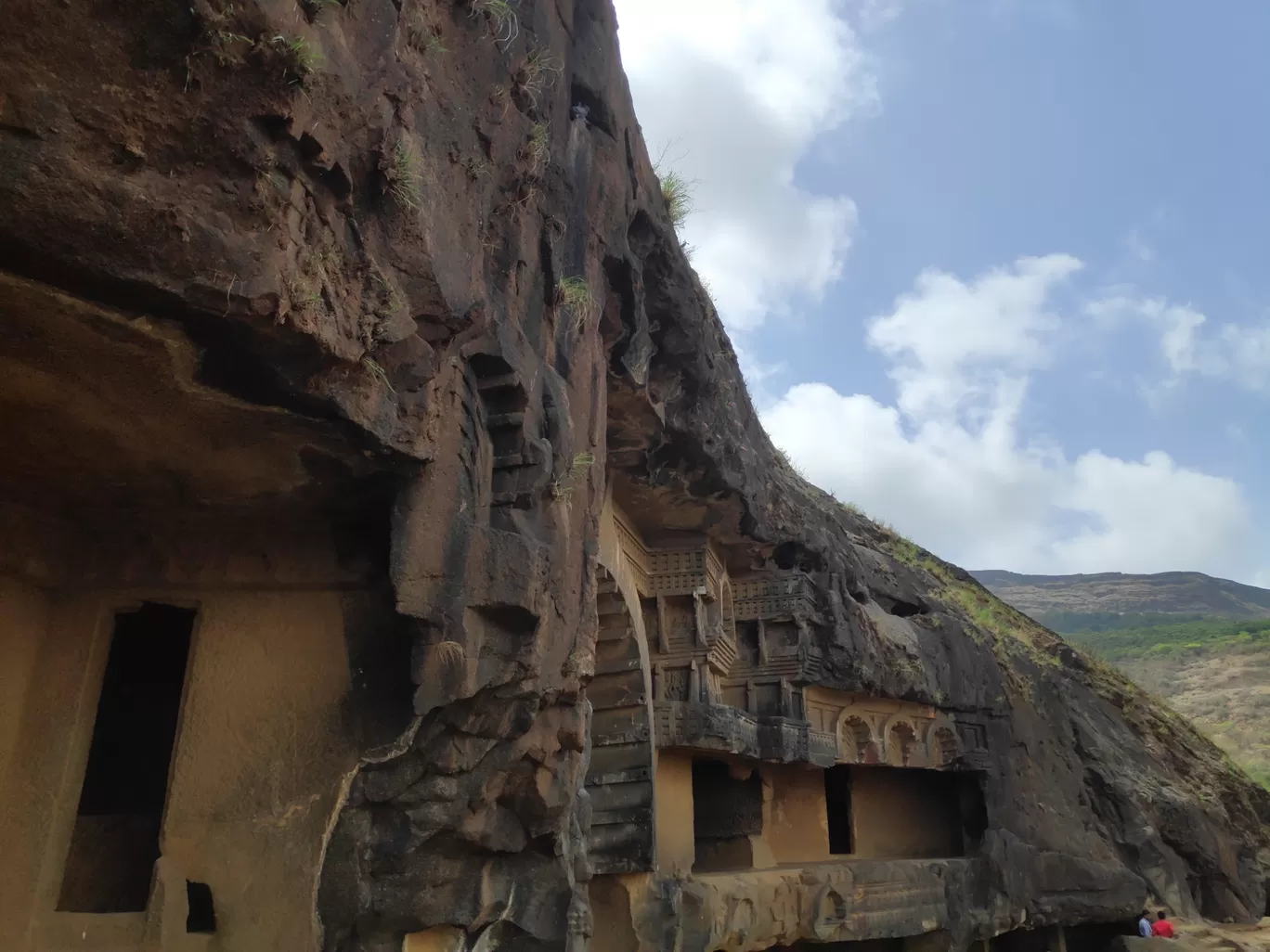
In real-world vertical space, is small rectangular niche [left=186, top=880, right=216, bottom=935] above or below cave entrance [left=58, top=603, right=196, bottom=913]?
below

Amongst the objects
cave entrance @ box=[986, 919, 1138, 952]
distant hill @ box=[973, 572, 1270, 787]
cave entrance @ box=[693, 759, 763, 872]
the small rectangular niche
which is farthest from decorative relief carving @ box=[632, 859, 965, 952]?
distant hill @ box=[973, 572, 1270, 787]

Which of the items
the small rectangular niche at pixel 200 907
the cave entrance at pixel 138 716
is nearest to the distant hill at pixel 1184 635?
the cave entrance at pixel 138 716

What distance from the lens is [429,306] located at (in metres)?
4.41

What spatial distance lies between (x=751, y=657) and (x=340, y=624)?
6.91 m

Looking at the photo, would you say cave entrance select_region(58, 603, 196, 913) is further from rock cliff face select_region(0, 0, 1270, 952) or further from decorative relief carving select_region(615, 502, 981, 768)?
decorative relief carving select_region(615, 502, 981, 768)

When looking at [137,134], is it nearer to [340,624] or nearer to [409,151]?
[409,151]

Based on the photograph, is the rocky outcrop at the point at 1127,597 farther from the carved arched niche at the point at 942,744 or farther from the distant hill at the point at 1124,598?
the carved arched niche at the point at 942,744

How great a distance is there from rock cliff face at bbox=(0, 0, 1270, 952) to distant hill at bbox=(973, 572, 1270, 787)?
52.3 feet

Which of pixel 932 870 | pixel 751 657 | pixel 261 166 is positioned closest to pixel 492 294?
pixel 261 166

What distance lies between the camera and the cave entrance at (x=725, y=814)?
1103cm

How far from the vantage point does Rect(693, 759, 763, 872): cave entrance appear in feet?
36.2

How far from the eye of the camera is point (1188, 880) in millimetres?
14195

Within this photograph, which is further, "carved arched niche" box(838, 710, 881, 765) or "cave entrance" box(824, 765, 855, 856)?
"cave entrance" box(824, 765, 855, 856)

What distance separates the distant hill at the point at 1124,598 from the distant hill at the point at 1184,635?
0.16 ft
